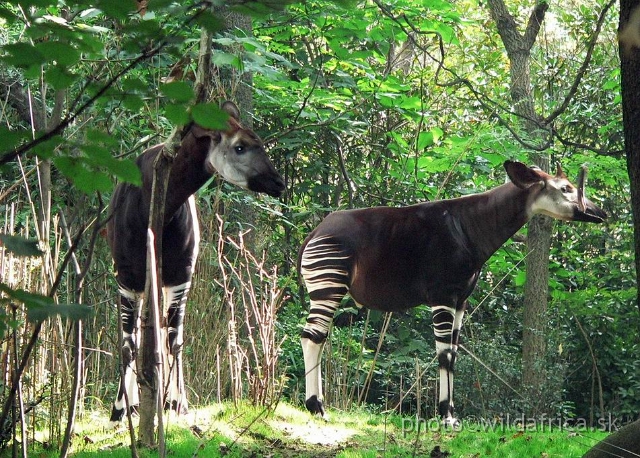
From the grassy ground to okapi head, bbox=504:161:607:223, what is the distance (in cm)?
138

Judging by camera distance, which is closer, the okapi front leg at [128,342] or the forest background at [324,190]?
the forest background at [324,190]

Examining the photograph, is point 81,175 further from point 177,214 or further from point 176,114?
point 177,214

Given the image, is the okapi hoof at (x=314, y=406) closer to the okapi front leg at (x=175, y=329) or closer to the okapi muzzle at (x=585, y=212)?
the okapi front leg at (x=175, y=329)

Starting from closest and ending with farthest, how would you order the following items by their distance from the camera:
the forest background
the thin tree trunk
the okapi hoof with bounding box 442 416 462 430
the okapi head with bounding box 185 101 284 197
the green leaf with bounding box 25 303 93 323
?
1. the green leaf with bounding box 25 303 93 323
2. the forest background
3. the okapi head with bounding box 185 101 284 197
4. the okapi hoof with bounding box 442 416 462 430
5. the thin tree trunk

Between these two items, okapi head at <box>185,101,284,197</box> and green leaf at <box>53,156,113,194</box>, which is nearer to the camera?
green leaf at <box>53,156,113,194</box>

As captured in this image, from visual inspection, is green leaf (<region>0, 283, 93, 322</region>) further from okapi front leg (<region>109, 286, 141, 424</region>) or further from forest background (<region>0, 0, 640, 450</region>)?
okapi front leg (<region>109, 286, 141, 424</region>)

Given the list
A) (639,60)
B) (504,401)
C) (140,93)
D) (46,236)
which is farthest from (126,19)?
(504,401)

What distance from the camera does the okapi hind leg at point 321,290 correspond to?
5.64m

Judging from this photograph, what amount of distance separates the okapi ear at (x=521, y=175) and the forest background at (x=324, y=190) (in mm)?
286

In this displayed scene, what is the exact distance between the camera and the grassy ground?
4332 millimetres

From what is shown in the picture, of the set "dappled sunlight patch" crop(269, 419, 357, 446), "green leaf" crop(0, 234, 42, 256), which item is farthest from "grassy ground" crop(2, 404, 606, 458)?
"green leaf" crop(0, 234, 42, 256)

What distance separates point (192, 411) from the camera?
5.01m

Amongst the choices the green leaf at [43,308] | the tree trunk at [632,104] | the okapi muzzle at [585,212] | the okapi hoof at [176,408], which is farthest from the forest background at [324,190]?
the tree trunk at [632,104]

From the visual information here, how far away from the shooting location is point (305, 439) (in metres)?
4.86
